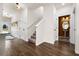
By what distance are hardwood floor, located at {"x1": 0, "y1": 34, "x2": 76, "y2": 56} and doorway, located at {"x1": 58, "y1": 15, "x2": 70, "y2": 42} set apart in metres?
0.13

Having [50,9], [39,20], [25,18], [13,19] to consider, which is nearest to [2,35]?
[13,19]

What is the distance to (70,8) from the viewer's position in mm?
Result: 2242

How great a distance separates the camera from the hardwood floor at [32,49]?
2.25 m

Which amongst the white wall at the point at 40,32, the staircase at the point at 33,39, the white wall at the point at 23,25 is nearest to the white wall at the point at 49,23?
the white wall at the point at 40,32

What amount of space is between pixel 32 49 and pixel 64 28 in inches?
28.2

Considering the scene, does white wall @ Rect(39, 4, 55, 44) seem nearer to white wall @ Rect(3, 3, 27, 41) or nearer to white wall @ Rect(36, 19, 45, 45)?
white wall @ Rect(36, 19, 45, 45)

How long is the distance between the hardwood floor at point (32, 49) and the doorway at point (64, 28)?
0.13m

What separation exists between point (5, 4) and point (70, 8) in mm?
1185

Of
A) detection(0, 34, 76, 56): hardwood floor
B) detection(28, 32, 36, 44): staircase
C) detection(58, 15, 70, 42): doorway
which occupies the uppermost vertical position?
detection(58, 15, 70, 42): doorway

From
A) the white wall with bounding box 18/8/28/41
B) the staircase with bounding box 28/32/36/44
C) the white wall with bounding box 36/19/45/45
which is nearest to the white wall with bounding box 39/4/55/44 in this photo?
the white wall with bounding box 36/19/45/45

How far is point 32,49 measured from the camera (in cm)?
233

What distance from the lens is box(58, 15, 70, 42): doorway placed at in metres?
2.28

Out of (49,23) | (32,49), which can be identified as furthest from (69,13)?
(32,49)

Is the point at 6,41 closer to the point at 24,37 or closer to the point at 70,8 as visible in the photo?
the point at 24,37
